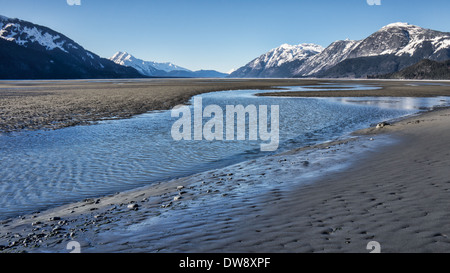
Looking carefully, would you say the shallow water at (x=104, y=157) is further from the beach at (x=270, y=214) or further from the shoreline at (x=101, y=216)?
the beach at (x=270, y=214)

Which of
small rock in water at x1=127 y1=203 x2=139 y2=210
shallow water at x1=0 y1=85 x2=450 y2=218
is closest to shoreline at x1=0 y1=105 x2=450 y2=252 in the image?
A: small rock in water at x1=127 y1=203 x2=139 y2=210

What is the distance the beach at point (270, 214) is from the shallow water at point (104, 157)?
4.52ft

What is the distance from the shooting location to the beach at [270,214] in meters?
6.61

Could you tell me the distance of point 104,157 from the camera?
55.6 feet

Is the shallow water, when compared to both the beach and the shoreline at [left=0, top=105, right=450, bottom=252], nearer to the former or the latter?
the shoreline at [left=0, top=105, right=450, bottom=252]

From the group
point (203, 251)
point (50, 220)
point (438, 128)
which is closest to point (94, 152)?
point (50, 220)

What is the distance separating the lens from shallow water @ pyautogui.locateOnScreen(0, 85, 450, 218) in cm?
1205

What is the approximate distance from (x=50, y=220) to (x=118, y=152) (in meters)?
9.17

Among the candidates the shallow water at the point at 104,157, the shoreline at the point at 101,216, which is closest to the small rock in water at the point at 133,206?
the shoreline at the point at 101,216

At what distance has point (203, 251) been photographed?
6.47 meters

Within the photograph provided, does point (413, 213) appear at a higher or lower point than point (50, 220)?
higher
